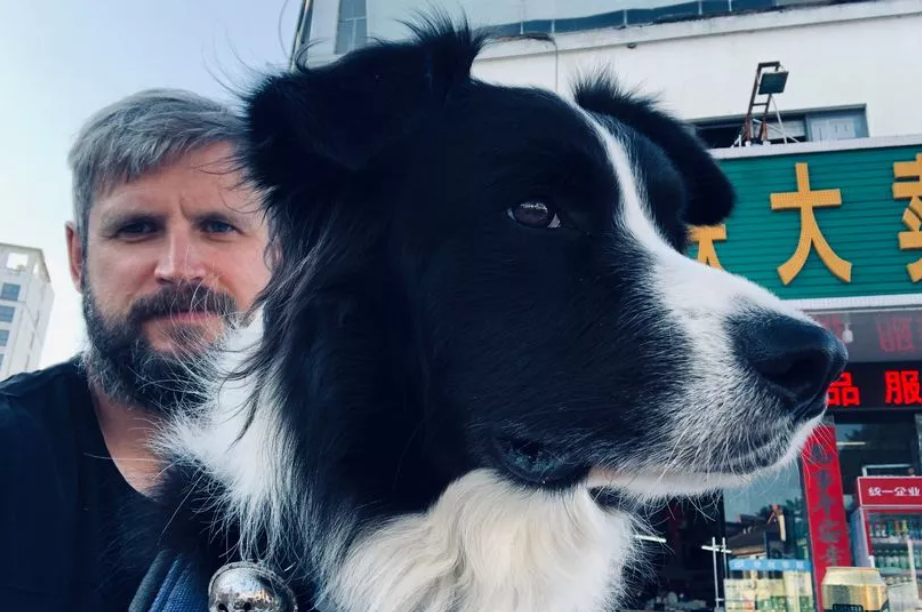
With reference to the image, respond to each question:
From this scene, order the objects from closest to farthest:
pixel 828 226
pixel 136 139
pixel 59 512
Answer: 1. pixel 59 512
2. pixel 136 139
3. pixel 828 226

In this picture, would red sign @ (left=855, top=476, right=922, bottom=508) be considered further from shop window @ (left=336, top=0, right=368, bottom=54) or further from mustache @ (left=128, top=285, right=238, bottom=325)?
shop window @ (left=336, top=0, right=368, bottom=54)

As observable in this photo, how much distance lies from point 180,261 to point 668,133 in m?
1.62

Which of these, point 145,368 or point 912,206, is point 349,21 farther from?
point 145,368

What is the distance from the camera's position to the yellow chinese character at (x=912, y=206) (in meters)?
6.77

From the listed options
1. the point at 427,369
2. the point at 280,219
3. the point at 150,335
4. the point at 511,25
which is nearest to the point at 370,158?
the point at 280,219

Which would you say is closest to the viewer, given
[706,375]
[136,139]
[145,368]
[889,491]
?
[706,375]

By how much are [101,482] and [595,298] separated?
147 centimetres

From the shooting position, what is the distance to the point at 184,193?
8.15ft

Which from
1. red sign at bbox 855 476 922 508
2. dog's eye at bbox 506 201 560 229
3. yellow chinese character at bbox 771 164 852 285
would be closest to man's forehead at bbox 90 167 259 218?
dog's eye at bbox 506 201 560 229

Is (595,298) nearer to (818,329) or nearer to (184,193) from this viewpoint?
(818,329)

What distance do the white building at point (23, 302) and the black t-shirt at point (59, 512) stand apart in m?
71.7

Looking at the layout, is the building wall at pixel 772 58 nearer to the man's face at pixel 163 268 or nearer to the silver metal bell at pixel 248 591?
the man's face at pixel 163 268

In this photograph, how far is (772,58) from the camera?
28.8 ft

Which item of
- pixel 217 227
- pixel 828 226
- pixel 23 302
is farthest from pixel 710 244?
pixel 23 302
